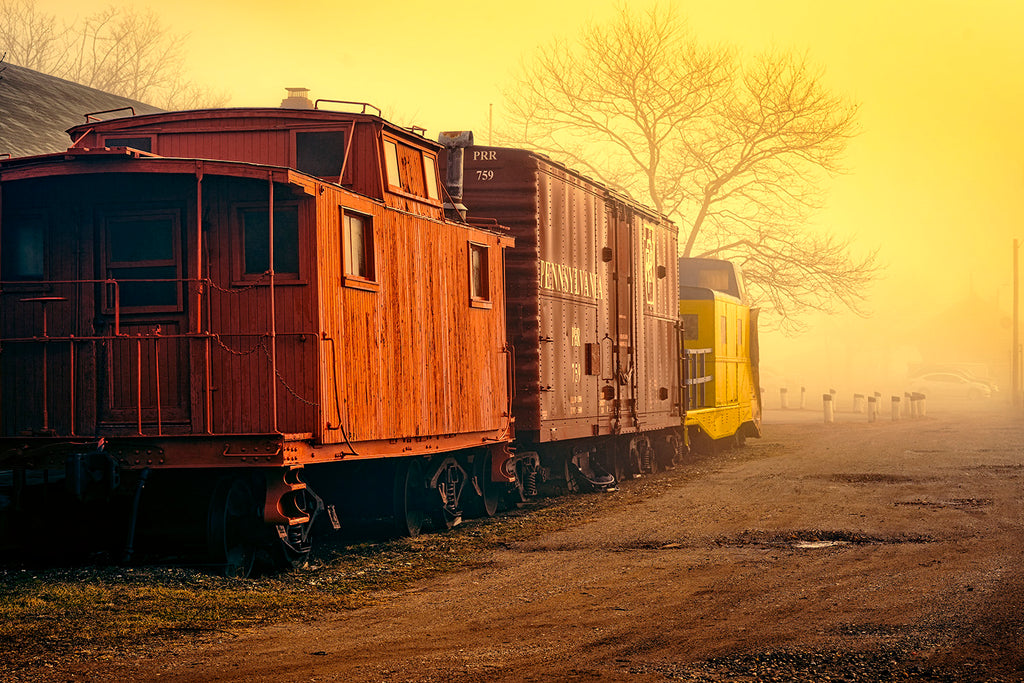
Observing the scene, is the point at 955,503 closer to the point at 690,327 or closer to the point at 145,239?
the point at 690,327

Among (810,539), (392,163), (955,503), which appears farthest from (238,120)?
(955,503)

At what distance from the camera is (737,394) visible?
29125mm

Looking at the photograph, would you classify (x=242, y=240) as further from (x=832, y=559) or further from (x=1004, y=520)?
(x=1004, y=520)

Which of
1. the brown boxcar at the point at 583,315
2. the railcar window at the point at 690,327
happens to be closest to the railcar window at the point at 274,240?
the brown boxcar at the point at 583,315

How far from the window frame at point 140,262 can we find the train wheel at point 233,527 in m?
1.64

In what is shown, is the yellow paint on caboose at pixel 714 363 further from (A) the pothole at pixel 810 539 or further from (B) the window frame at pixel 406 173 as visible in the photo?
(B) the window frame at pixel 406 173

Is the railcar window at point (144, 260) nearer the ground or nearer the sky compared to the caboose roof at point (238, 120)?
nearer the ground

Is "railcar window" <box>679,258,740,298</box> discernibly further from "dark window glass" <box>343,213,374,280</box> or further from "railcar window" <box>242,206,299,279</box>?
"railcar window" <box>242,206,299,279</box>

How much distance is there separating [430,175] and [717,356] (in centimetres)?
1410

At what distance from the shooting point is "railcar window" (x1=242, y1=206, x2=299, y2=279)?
10.4 m

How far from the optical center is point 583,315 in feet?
56.9

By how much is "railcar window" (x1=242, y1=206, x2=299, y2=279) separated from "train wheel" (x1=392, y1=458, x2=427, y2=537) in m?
3.30

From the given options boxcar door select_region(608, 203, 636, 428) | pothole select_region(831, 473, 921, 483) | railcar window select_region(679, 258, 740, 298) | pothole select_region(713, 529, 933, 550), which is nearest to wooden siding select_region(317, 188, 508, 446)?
pothole select_region(713, 529, 933, 550)

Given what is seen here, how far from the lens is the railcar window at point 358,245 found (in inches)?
435
